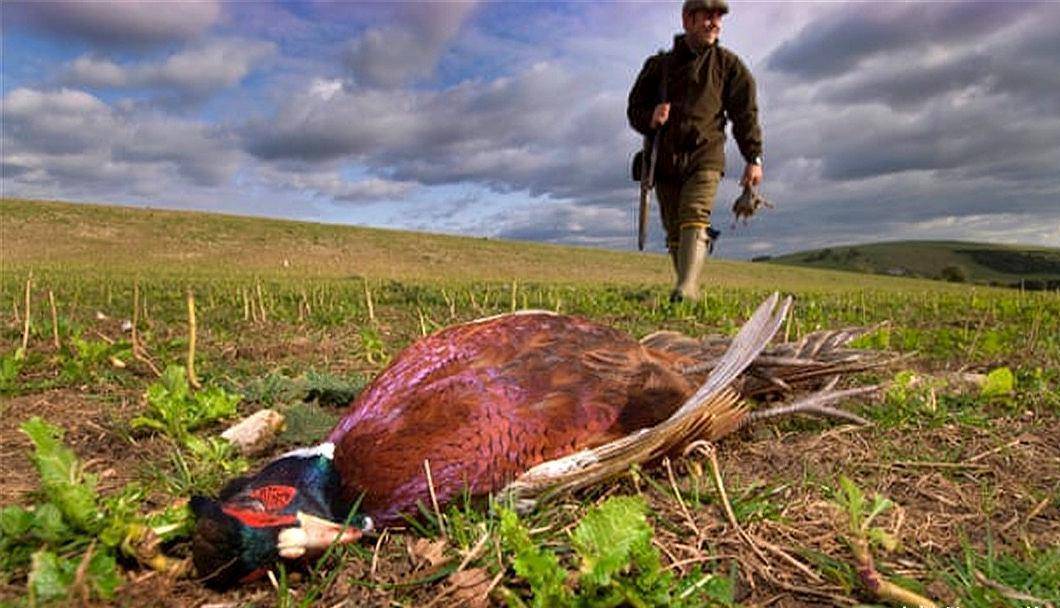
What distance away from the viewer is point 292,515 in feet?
7.35

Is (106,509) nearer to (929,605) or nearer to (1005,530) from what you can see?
(929,605)

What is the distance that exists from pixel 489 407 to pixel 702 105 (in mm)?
7957

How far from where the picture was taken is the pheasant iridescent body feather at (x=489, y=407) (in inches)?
96.3

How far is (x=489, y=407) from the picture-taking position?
2.53m

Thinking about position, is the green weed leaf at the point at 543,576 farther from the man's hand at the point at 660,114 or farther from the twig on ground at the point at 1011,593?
the man's hand at the point at 660,114

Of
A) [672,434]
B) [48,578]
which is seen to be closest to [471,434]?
[672,434]

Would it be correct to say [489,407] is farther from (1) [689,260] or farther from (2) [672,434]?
(1) [689,260]

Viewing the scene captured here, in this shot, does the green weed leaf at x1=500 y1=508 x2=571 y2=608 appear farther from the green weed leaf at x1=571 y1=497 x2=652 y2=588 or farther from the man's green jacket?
the man's green jacket

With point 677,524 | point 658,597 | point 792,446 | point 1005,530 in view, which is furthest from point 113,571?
point 1005,530

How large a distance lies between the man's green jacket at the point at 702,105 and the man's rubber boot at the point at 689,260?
2.65 ft

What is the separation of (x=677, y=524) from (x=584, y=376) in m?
0.62

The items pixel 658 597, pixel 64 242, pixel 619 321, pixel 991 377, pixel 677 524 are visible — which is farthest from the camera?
pixel 64 242

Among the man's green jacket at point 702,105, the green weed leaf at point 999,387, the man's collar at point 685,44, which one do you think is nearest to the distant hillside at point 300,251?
the man's green jacket at point 702,105

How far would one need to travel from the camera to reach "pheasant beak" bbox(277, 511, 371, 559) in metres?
2.18
